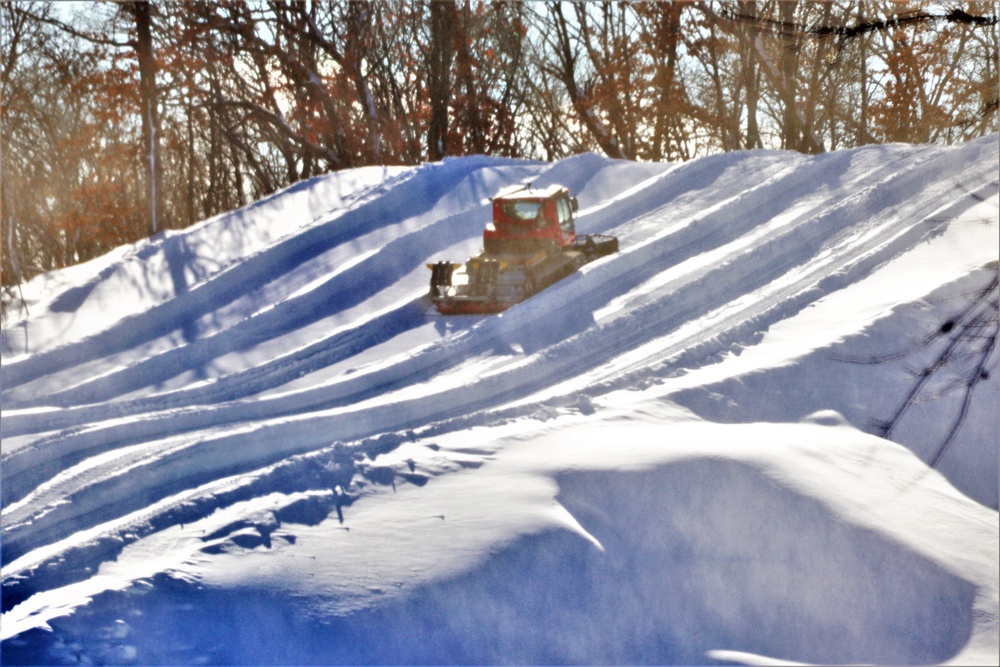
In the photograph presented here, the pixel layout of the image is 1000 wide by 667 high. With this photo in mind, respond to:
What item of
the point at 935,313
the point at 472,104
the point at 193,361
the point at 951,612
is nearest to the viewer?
the point at 951,612

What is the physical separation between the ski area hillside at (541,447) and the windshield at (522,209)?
82cm

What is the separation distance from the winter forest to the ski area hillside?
3255mm

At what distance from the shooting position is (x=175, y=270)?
9.91 metres

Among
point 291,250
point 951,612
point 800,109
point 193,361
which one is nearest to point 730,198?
point 800,109

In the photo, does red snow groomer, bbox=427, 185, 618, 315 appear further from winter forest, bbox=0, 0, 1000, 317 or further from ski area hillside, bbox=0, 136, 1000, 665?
winter forest, bbox=0, 0, 1000, 317

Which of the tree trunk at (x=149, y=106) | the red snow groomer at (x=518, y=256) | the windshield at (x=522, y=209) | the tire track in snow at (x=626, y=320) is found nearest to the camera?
the tire track in snow at (x=626, y=320)

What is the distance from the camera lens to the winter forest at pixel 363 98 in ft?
41.5

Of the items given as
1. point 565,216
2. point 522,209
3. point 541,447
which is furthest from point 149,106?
point 541,447

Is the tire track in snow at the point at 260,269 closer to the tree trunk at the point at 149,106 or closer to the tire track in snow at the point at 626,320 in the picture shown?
the tire track in snow at the point at 626,320

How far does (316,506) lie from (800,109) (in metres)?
10.5

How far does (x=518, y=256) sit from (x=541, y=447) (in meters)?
3.59

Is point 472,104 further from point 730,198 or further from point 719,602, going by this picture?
point 719,602

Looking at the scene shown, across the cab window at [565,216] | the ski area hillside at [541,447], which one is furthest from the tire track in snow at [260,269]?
the cab window at [565,216]

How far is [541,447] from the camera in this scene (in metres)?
5.47
